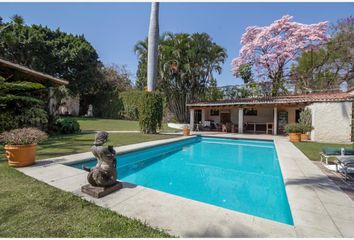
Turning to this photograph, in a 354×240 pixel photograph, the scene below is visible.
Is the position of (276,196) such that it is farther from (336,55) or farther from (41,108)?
(336,55)

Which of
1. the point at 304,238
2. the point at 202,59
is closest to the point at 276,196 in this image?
the point at 304,238

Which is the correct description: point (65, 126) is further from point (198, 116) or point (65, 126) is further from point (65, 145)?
point (198, 116)

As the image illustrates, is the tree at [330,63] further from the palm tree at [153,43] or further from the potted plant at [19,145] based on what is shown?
the potted plant at [19,145]

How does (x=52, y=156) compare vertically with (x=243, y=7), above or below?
below

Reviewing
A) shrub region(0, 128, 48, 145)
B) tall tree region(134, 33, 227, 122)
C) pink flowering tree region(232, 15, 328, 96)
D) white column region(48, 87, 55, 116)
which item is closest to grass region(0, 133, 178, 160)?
shrub region(0, 128, 48, 145)

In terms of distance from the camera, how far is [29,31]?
25.7m

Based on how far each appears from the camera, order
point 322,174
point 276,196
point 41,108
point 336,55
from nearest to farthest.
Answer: point 276,196
point 322,174
point 41,108
point 336,55

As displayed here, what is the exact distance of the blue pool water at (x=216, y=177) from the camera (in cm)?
462

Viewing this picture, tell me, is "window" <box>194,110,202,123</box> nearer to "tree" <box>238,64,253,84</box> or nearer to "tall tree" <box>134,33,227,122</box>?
"tall tree" <box>134,33,227,122</box>

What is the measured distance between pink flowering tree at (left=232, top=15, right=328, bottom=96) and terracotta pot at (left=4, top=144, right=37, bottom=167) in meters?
19.3

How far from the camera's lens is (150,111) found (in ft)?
49.9

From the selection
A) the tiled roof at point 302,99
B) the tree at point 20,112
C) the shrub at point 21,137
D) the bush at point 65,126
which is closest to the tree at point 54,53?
the bush at point 65,126

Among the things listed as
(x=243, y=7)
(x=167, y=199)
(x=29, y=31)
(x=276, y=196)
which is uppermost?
(x=29, y=31)

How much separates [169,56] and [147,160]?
16051 millimetres
